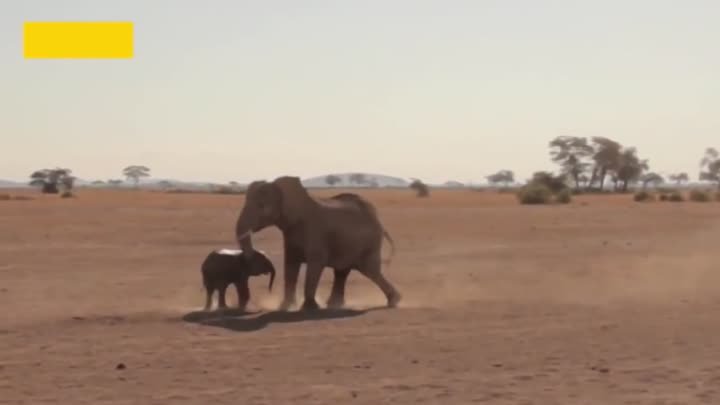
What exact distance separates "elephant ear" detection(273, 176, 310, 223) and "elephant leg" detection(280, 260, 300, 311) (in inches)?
28.8

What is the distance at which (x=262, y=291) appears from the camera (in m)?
18.0

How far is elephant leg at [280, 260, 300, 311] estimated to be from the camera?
15.5 meters

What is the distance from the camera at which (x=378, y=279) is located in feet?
53.8

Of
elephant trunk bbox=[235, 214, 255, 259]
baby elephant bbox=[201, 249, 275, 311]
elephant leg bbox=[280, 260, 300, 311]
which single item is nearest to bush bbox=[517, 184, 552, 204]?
elephant leg bbox=[280, 260, 300, 311]

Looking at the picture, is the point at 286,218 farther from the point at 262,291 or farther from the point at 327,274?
the point at 327,274

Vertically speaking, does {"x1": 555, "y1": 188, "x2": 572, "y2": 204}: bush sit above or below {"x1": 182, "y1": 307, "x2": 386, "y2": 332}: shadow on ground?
above

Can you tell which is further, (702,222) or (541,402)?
(702,222)

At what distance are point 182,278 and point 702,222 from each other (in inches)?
1106

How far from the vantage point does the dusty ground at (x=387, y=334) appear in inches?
371

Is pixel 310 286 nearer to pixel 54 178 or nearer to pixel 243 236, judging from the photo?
pixel 243 236

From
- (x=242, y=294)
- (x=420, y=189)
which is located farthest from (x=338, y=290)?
(x=420, y=189)

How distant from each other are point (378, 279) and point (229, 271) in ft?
8.30

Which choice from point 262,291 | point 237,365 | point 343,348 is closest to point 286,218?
point 262,291

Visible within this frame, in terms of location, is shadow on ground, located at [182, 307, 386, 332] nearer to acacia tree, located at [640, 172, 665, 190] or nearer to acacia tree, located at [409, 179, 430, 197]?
acacia tree, located at [409, 179, 430, 197]
